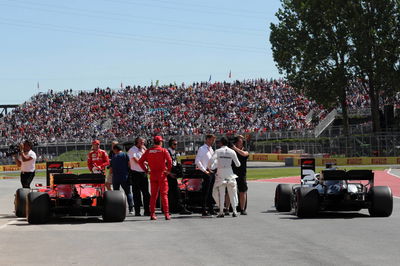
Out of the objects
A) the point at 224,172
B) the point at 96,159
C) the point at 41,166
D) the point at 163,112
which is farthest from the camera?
the point at 163,112

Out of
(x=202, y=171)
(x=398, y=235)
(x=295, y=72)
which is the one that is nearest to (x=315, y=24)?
(x=295, y=72)

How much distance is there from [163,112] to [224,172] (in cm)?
6232

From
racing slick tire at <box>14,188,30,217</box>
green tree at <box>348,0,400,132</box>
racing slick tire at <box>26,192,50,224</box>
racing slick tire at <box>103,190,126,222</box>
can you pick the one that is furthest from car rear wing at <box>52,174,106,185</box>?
green tree at <box>348,0,400,132</box>

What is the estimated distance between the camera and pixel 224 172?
54.7ft

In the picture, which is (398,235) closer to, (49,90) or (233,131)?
(233,131)

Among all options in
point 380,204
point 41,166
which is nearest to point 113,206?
point 380,204

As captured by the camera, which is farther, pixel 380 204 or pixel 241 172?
pixel 241 172

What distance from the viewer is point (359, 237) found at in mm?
12086

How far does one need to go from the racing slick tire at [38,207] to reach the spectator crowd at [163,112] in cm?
5477

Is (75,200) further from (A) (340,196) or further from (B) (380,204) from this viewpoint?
(B) (380,204)

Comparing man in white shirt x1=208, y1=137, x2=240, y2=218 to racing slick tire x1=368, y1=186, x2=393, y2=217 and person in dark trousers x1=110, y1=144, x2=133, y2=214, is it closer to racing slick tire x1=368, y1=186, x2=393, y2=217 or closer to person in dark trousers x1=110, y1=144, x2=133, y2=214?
person in dark trousers x1=110, y1=144, x2=133, y2=214

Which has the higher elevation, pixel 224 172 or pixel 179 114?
pixel 179 114

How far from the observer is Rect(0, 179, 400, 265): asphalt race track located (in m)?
9.74

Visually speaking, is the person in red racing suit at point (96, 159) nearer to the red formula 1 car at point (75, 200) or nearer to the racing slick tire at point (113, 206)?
the red formula 1 car at point (75, 200)
